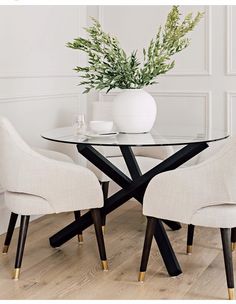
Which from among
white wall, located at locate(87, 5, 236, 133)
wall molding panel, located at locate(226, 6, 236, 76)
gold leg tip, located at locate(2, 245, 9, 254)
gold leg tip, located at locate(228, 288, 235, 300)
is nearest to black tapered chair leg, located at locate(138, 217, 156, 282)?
gold leg tip, located at locate(228, 288, 235, 300)

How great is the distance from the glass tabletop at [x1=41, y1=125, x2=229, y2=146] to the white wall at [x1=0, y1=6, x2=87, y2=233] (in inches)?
25.8

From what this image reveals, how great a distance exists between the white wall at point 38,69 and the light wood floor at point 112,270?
2.17 ft

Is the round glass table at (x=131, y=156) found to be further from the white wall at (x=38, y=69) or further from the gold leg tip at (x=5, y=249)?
the white wall at (x=38, y=69)

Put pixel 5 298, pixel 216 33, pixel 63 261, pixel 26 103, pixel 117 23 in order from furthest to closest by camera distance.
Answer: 1. pixel 117 23
2. pixel 216 33
3. pixel 26 103
4. pixel 63 261
5. pixel 5 298

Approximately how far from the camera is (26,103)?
440 cm

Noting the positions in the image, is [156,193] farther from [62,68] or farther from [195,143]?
[62,68]

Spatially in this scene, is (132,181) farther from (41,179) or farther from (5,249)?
(5,249)

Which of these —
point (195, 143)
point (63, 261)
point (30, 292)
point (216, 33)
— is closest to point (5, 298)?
point (30, 292)

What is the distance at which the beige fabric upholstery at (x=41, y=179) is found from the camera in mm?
3266

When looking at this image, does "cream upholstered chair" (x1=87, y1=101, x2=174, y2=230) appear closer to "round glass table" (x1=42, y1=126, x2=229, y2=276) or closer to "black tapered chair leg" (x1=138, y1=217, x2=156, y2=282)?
"round glass table" (x1=42, y1=126, x2=229, y2=276)

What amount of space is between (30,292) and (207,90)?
250 cm

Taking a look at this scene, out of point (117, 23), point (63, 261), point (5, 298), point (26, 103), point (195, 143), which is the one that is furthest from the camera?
point (117, 23)

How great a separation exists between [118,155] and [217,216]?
164 centimetres

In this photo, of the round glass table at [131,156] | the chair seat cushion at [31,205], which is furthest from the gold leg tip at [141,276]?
the chair seat cushion at [31,205]
